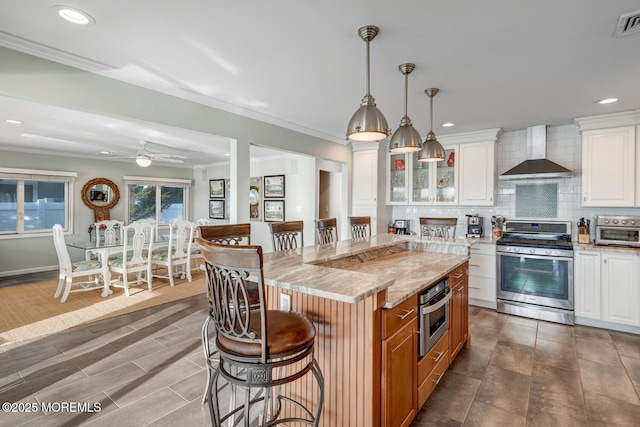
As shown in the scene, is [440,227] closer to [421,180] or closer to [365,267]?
[421,180]

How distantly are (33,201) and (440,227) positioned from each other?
7878mm

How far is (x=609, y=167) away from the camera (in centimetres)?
369

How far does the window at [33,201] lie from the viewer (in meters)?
6.18

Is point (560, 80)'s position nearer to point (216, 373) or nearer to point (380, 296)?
point (380, 296)

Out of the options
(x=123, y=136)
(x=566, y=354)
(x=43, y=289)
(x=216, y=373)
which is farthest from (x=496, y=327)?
(x=43, y=289)

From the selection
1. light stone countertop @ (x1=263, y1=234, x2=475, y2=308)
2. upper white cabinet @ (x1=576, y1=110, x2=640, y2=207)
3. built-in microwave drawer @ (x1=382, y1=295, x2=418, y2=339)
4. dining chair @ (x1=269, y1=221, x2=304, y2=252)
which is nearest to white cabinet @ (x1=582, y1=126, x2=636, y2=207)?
upper white cabinet @ (x1=576, y1=110, x2=640, y2=207)

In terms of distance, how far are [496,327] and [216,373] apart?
3.30m

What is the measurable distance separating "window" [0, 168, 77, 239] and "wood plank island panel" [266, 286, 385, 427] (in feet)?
24.2

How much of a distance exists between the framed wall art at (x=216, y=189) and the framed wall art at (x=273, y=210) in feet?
5.39

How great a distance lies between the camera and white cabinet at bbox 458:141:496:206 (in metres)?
4.45

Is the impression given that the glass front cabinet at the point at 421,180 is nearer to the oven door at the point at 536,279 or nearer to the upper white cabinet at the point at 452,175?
the upper white cabinet at the point at 452,175

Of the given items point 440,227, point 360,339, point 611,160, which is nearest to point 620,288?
point 611,160

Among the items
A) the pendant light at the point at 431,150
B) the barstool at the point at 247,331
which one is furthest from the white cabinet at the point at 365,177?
the barstool at the point at 247,331

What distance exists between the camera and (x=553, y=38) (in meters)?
2.11
